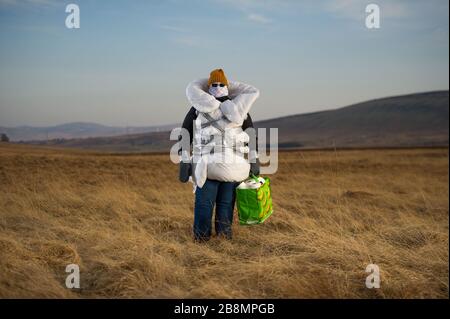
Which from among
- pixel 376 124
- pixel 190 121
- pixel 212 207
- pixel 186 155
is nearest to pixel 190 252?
pixel 212 207

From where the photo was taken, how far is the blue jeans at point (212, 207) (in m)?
5.77

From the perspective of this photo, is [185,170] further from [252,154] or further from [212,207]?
[252,154]

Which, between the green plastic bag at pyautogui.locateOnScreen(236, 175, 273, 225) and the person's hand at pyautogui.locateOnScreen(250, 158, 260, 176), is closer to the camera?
the green plastic bag at pyautogui.locateOnScreen(236, 175, 273, 225)

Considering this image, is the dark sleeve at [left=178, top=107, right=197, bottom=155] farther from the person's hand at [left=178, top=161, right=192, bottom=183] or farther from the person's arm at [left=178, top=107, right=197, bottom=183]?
the person's hand at [left=178, top=161, right=192, bottom=183]

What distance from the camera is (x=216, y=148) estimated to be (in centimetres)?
570

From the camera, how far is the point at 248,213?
568 centimetres

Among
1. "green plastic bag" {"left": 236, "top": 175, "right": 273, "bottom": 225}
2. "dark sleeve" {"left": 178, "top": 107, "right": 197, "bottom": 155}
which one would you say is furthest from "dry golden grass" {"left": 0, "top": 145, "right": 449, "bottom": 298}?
"dark sleeve" {"left": 178, "top": 107, "right": 197, "bottom": 155}

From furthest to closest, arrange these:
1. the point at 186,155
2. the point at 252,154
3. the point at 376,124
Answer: the point at 376,124 → the point at 252,154 → the point at 186,155

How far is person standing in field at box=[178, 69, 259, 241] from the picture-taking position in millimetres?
5633

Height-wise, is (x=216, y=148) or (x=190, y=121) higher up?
(x=190, y=121)

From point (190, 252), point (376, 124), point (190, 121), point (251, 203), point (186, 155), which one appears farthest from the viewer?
point (376, 124)

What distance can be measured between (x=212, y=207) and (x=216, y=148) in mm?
797

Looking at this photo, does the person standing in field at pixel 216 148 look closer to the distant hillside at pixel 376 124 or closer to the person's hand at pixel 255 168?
the person's hand at pixel 255 168
